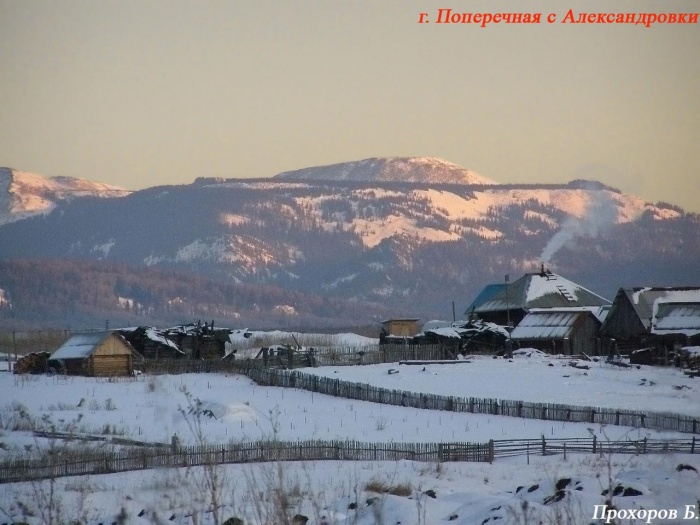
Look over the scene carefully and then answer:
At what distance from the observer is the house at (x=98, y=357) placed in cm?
5906

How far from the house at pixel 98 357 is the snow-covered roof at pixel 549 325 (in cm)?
2115

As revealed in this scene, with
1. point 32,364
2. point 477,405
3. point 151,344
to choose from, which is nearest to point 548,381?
point 477,405

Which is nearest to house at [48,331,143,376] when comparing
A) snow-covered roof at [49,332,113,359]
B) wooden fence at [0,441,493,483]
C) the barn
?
snow-covered roof at [49,332,113,359]

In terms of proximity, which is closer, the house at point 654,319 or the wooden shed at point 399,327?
the house at point 654,319

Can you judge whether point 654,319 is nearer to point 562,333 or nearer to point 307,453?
point 562,333

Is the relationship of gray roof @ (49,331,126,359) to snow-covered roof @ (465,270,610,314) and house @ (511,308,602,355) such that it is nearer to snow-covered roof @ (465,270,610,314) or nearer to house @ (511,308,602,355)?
house @ (511,308,602,355)

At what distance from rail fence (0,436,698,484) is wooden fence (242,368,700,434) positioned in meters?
2.97

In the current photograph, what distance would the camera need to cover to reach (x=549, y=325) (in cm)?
6856

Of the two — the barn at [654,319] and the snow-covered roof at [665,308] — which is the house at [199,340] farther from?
the snow-covered roof at [665,308]

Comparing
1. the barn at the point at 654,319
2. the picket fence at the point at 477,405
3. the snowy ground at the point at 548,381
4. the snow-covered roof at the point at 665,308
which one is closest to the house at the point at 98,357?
the picket fence at the point at 477,405

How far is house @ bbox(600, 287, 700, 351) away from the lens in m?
58.6

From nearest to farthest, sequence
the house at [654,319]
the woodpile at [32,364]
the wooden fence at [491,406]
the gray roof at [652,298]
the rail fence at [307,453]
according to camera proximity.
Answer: the rail fence at [307,453] → the wooden fence at [491,406] → the house at [654,319] → the gray roof at [652,298] → the woodpile at [32,364]

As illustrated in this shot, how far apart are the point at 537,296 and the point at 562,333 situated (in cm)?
1212

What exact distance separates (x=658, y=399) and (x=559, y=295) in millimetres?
34617
